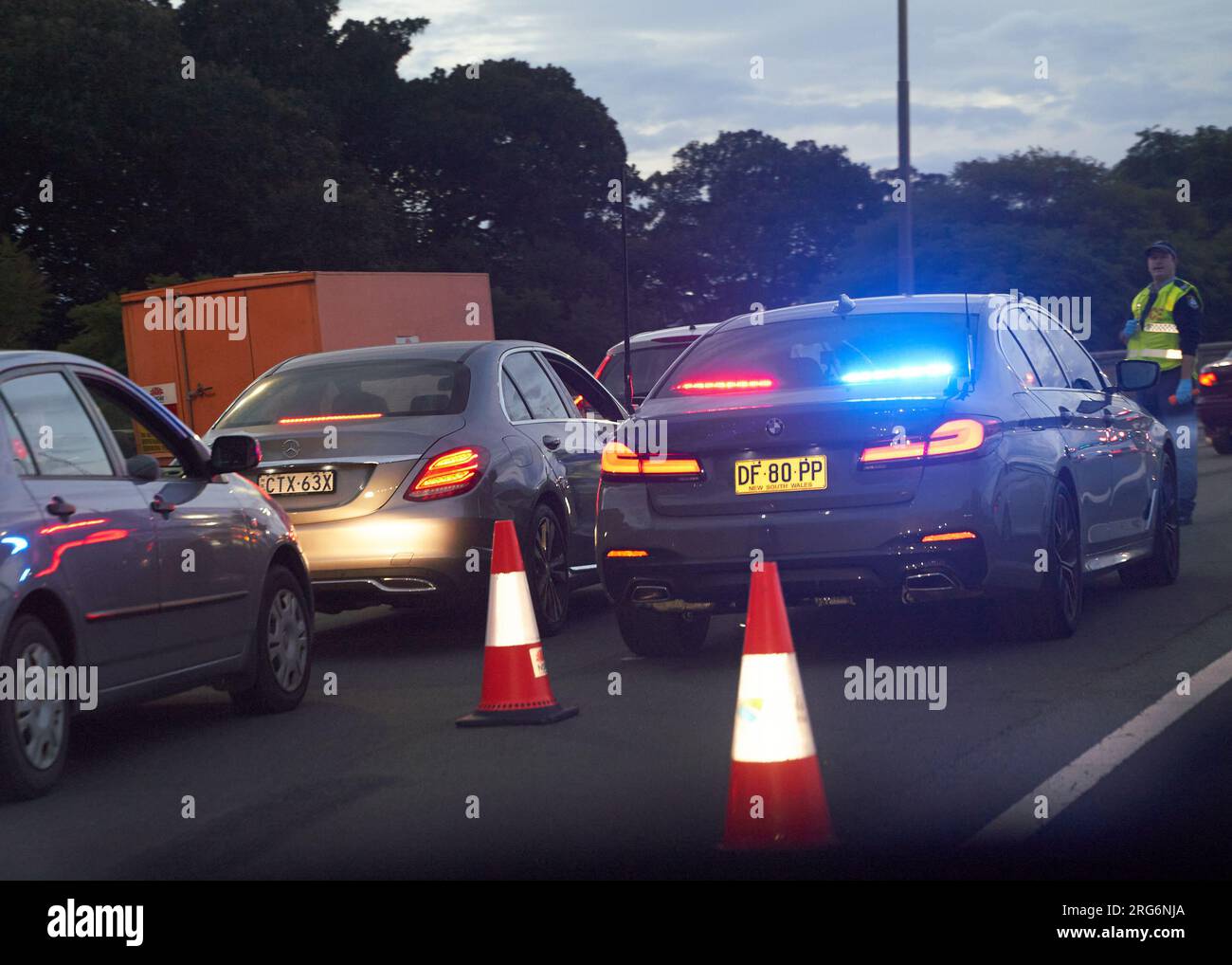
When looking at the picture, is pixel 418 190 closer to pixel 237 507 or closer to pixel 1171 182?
pixel 1171 182

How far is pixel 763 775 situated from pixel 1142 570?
6.56 meters

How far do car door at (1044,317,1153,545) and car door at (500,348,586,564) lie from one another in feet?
8.90

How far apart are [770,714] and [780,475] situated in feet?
10.4

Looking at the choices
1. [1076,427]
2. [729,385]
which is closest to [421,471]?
[729,385]

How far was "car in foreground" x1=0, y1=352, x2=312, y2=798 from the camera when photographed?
6.36 meters

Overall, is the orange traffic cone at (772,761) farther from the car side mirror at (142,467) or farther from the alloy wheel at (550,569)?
the alloy wheel at (550,569)

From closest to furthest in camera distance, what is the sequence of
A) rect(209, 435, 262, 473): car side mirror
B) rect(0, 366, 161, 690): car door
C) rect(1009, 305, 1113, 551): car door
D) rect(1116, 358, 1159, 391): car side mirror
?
1. rect(0, 366, 161, 690): car door
2. rect(209, 435, 262, 473): car side mirror
3. rect(1009, 305, 1113, 551): car door
4. rect(1116, 358, 1159, 391): car side mirror

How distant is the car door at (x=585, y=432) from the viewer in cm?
1129

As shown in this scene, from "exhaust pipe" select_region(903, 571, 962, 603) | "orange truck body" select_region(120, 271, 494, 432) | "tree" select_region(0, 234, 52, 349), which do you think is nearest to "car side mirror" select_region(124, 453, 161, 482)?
"exhaust pipe" select_region(903, 571, 962, 603)

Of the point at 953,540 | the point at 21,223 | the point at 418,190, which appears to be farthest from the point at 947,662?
the point at 418,190

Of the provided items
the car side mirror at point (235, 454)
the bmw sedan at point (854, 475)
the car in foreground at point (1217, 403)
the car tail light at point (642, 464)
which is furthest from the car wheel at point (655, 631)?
the car in foreground at point (1217, 403)

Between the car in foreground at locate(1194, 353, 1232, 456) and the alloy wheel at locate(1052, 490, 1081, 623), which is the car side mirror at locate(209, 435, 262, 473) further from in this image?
the car in foreground at locate(1194, 353, 1232, 456)

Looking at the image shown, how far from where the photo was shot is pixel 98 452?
723 cm

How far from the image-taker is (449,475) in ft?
32.6
